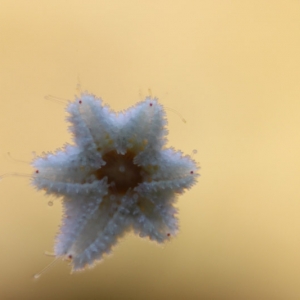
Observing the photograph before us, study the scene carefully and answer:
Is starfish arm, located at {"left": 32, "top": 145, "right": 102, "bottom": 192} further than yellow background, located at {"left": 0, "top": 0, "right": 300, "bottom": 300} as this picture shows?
No

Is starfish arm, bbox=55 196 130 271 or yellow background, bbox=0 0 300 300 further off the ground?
yellow background, bbox=0 0 300 300

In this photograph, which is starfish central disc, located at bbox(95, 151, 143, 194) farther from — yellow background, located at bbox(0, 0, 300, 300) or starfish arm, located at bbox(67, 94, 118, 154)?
yellow background, located at bbox(0, 0, 300, 300)

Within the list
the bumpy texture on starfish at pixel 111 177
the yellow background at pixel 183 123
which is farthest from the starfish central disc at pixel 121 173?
the yellow background at pixel 183 123

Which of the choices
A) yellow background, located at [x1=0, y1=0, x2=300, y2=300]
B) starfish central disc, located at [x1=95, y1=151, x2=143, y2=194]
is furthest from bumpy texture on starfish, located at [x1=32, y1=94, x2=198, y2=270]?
yellow background, located at [x1=0, y1=0, x2=300, y2=300]

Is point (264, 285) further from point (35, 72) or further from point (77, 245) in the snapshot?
point (35, 72)

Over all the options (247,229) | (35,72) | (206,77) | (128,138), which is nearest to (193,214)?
(247,229)

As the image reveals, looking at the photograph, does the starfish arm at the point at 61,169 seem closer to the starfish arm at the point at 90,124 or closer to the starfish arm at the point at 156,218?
the starfish arm at the point at 90,124


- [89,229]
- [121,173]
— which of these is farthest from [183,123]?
[89,229]
